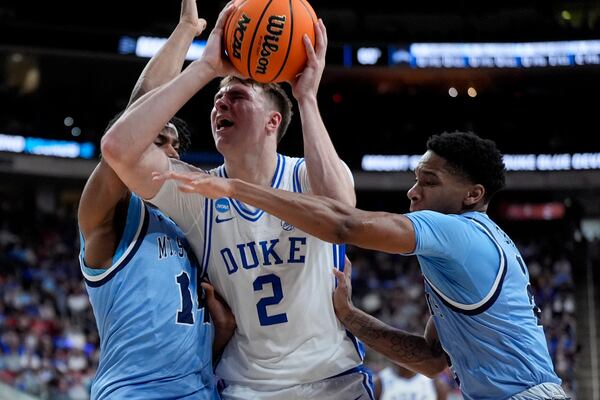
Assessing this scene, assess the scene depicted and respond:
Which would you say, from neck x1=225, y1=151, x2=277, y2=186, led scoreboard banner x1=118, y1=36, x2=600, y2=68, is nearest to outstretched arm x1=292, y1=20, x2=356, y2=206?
neck x1=225, y1=151, x2=277, y2=186

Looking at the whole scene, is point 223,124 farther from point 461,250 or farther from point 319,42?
point 461,250

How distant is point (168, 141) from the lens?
389cm

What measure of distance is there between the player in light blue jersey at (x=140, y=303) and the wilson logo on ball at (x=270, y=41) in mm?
587

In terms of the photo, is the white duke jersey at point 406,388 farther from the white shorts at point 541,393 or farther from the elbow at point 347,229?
the elbow at point 347,229

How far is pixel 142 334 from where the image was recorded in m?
3.44

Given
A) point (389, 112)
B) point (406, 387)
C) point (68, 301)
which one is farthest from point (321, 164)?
point (389, 112)

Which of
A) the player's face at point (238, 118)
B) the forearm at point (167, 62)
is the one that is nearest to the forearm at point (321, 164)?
the player's face at point (238, 118)

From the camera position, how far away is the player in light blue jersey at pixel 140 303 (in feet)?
11.3

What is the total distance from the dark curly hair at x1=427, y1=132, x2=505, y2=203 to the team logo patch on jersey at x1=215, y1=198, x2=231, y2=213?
38.9 inches

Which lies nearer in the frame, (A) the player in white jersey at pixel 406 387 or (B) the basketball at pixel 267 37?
(B) the basketball at pixel 267 37

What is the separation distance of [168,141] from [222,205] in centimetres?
42

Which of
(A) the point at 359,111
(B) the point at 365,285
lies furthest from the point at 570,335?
(A) the point at 359,111

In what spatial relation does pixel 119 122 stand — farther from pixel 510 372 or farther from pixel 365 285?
pixel 365 285

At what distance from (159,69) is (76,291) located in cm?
1320
